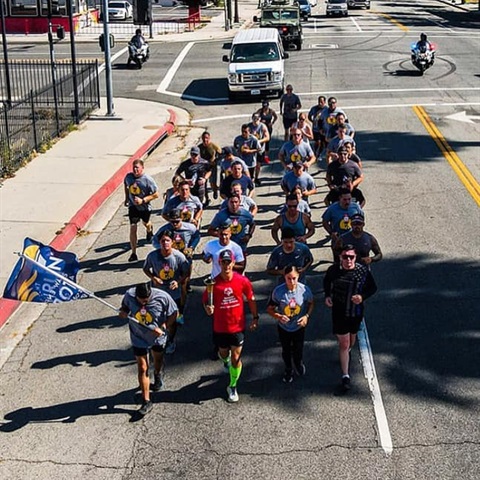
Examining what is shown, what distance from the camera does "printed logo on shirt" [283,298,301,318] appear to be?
29.2 ft

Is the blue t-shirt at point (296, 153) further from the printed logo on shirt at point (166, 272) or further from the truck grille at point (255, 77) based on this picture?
the truck grille at point (255, 77)

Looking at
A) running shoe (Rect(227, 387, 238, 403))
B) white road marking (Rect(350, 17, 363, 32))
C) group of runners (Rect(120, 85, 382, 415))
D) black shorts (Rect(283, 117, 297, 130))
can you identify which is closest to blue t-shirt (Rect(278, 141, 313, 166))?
group of runners (Rect(120, 85, 382, 415))

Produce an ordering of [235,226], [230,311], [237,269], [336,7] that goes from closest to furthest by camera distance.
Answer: [230,311] → [237,269] → [235,226] → [336,7]

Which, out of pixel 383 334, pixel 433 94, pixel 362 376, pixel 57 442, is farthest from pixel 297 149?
pixel 433 94

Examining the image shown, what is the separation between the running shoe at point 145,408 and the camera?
872 cm

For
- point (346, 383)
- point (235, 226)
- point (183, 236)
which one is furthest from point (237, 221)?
point (346, 383)

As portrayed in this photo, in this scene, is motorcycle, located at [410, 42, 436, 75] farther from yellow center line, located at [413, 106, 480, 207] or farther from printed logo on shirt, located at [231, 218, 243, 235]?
printed logo on shirt, located at [231, 218, 243, 235]

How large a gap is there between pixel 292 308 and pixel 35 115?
15544 millimetres

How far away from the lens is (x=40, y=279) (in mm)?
8859

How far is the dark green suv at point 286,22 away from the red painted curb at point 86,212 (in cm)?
1876

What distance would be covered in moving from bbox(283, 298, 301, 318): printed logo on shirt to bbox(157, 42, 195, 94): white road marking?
→ 22224mm

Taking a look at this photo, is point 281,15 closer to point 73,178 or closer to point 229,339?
point 73,178

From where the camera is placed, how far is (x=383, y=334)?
34.2 feet

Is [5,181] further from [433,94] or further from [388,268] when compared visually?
[433,94]
